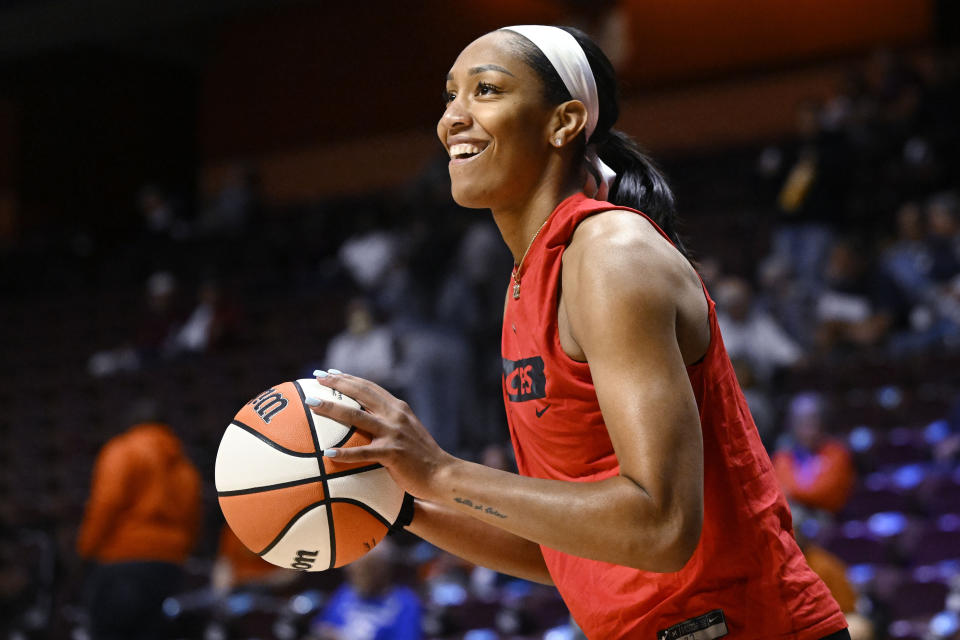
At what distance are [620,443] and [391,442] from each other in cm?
34

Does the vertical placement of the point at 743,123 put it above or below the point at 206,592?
above

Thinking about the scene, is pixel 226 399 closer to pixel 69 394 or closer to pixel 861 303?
pixel 69 394

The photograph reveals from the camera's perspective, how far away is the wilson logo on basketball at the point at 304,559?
188 centimetres

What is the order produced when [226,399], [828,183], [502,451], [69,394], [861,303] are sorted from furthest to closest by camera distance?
[69,394]
[226,399]
[828,183]
[861,303]
[502,451]

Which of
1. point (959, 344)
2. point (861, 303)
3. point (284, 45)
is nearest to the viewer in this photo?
point (959, 344)

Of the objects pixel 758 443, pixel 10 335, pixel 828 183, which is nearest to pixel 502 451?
pixel 828 183

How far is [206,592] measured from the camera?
23.5 ft

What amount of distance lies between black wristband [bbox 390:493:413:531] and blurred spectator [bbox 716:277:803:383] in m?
4.88

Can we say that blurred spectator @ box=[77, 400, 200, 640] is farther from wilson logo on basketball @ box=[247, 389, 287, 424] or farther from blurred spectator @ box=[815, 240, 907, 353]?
blurred spectator @ box=[815, 240, 907, 353]

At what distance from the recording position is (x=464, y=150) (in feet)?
6.24

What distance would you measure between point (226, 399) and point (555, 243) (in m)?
8.29

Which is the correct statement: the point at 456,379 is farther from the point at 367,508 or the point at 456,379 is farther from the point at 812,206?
the point at 367,508

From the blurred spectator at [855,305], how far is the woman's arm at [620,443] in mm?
6371

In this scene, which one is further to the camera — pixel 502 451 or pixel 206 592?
pixel 206 592
